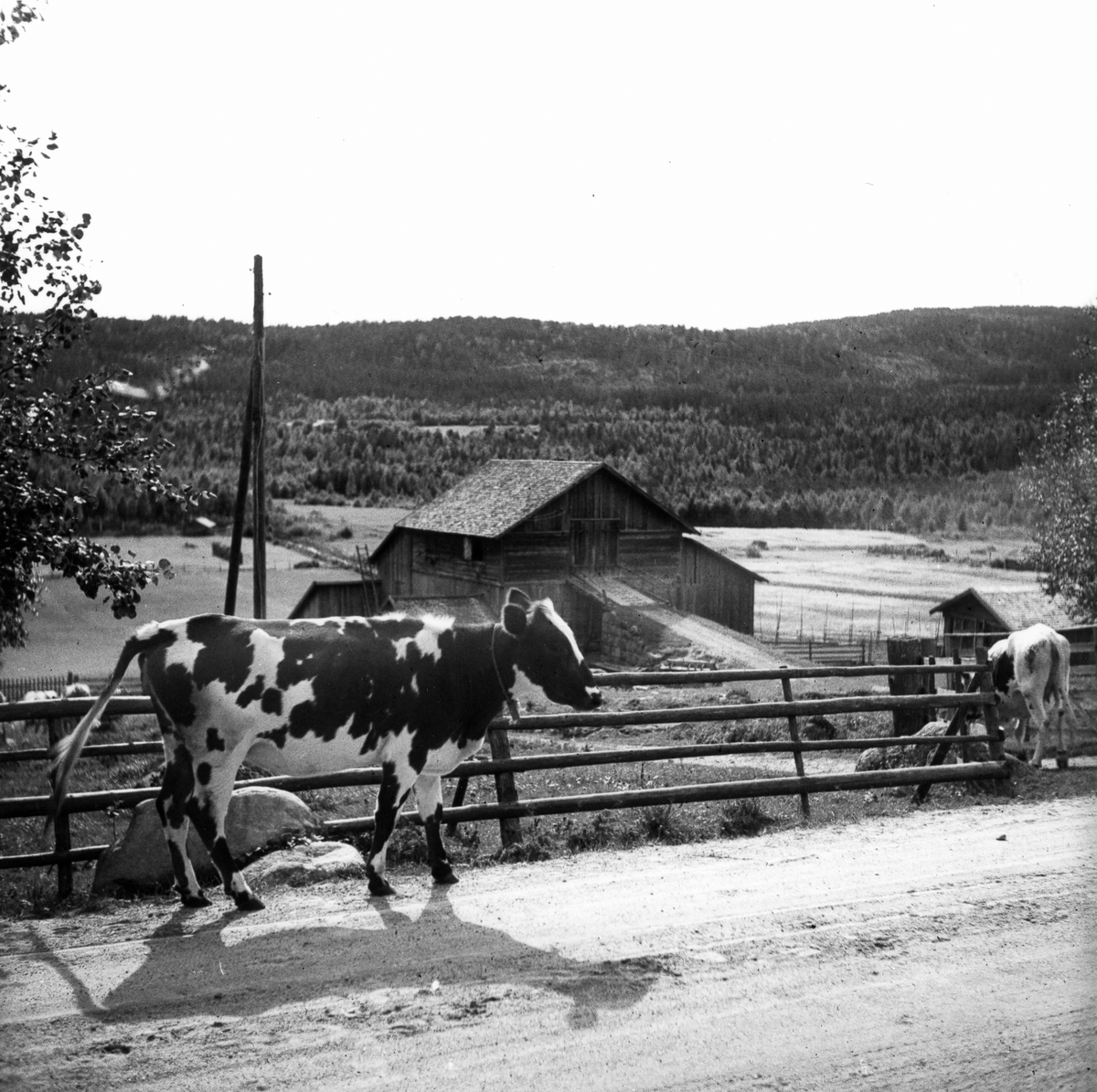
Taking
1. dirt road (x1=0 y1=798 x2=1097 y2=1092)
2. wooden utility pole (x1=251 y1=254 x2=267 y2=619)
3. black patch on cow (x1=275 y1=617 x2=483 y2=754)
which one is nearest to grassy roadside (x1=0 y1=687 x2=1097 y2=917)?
dirt road (x1=0 y1=798 x2=1097 y2=1092)

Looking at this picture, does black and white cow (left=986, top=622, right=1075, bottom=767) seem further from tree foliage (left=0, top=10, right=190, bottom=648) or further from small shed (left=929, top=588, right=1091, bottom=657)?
small shed (left=929, top=588, right=1091, bottom=657)

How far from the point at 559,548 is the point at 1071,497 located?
14231mm

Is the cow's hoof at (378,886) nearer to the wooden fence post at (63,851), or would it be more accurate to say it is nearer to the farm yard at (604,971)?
the farm yard at (604,971)

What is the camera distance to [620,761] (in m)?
9.83

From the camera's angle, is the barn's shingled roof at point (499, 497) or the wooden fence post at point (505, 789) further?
the barn's shingled roof at point (499, 497)

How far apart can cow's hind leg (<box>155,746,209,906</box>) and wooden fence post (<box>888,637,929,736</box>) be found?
958 centimetres

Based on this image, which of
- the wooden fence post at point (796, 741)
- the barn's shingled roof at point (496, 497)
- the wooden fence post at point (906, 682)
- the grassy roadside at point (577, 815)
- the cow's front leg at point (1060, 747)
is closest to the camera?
the grassy roadside at point (577, 815)

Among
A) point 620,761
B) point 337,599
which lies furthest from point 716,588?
point 620,761

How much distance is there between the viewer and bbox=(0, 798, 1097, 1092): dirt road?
16.3 feet

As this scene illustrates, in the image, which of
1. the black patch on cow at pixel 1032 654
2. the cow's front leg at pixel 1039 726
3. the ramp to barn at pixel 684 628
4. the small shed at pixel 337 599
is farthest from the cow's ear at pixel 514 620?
the small shed at pixel 337 599

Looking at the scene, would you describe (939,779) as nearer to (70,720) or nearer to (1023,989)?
(1023,989)

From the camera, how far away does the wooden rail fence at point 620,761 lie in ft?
25.9

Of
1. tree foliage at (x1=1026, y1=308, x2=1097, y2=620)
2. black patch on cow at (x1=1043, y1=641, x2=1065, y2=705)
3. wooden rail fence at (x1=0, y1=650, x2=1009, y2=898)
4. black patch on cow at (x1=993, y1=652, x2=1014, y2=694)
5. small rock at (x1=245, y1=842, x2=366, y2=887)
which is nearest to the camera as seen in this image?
small rock at (x1=245, y1=842, x2=366, y2=887)

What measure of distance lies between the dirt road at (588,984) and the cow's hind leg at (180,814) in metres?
0.18
